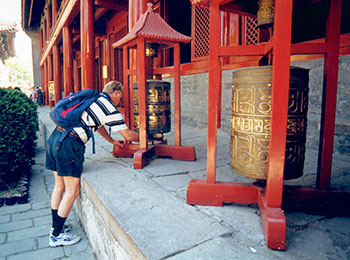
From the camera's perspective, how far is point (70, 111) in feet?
8.25

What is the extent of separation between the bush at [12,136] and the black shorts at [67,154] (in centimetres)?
174

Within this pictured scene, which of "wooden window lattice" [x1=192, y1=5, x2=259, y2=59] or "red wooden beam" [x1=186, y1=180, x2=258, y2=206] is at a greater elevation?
"wooden window lattice" [x1=192, y1=5, x2=259, y2=59]

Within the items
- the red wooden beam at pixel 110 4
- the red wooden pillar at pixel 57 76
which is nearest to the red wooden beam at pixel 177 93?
the red wooden beam at pixel 110 4

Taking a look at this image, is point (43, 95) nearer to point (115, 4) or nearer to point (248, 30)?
point (115, 4)

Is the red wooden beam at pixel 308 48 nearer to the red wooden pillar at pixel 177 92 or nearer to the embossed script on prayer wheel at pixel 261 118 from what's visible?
the embossed script on prayer wheel at pixel 261 118

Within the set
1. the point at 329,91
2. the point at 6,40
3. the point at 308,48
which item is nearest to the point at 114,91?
the point at 308,48

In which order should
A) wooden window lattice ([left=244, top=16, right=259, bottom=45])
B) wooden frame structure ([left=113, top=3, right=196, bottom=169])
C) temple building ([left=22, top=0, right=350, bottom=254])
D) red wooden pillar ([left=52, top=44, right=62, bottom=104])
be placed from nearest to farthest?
temple building ([left=22, top=0, right=350, bottom=254])
wooden frame structure ([left=113, top=3, right=196, bottom=169])
wooden window lattice ([left=244, top=16, right=259, bottom=45])
red wooden pillar ([left=52, top=44, right=62, bottom=104])

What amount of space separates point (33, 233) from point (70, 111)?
1.46 metres

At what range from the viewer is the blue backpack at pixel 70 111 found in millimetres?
2504

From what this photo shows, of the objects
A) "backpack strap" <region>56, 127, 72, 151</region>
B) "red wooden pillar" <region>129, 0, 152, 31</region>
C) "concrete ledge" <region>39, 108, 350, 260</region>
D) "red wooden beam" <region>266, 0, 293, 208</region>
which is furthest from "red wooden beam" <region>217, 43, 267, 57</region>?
"red wooden pillar" <region>129, 0, 152, 31</region>

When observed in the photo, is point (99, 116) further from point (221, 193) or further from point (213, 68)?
point (221, 193)

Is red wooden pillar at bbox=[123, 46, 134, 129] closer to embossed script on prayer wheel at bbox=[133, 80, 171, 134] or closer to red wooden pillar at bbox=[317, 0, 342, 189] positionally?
embossed script on prayer wheel at bbox=[133, 80, 171, 134]

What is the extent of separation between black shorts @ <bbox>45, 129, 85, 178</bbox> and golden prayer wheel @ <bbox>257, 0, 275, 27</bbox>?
1.85 metres

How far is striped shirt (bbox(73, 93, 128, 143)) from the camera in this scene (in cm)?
259
